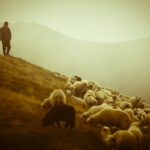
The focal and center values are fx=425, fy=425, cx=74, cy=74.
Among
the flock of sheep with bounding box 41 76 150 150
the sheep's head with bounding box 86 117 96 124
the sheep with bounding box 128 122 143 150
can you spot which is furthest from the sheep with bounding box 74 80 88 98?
the sheep with bounding box 128 122 143 150

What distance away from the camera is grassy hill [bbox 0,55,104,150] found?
15.4 feet

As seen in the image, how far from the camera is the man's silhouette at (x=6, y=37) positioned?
5406 millimetres

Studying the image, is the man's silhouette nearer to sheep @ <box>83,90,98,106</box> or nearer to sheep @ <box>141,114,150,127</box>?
sheep @ <box>83,90,98,106</box>

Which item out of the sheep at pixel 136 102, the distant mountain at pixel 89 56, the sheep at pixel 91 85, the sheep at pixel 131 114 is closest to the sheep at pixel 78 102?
the sheep at pixel 91 85

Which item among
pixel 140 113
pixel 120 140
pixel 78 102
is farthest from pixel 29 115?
pixel 140 113

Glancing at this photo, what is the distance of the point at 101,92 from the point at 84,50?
64 centimetres

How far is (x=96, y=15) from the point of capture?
18.8ft

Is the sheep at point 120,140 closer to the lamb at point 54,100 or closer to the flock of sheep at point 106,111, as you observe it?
the flock of sheep at point 106,111

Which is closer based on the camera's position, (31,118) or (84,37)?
(31,118)

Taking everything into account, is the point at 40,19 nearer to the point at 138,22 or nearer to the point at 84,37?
the point at 84,37

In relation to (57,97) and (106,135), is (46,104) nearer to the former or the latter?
(57,97)

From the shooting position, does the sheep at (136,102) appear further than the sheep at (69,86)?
Yes

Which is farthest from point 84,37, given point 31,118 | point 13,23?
point 31,118

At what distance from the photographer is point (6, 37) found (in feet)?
17.9
